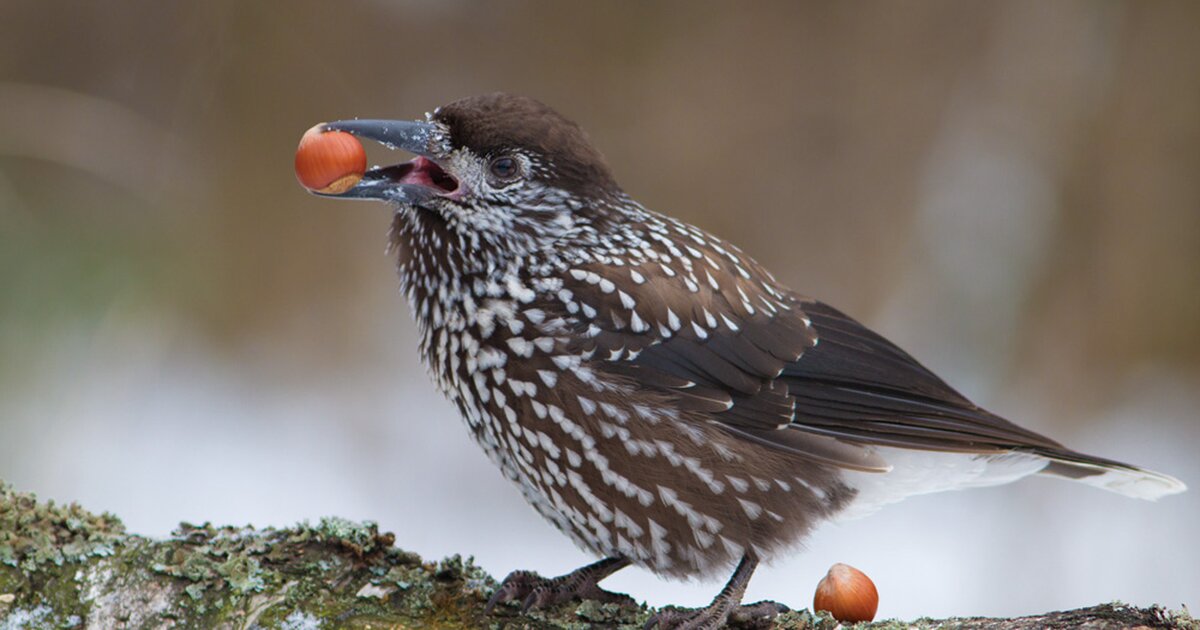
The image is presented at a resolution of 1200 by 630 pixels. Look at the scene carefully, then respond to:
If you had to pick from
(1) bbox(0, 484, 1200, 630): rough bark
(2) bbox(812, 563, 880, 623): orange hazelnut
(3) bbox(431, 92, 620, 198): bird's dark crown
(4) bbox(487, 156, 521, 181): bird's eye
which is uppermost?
(3) bbox(431, 92, 620, 198): bird's dark crown

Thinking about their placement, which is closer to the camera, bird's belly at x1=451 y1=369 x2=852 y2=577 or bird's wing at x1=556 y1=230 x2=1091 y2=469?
bird's belly at x1=451 y1=369 x2=852 y2=577

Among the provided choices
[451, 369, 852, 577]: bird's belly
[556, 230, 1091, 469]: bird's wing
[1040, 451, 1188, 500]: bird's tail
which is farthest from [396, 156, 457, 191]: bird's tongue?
[1040, 451, 1188, 500]: bird's tail

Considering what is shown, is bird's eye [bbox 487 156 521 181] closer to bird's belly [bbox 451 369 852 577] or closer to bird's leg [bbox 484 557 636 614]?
bird's belly [bbox 451 369 852 577]

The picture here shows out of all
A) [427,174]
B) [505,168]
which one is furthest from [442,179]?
[505,168]

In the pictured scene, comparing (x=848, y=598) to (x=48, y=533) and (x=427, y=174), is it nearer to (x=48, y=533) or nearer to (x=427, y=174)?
(x=427, y=174)

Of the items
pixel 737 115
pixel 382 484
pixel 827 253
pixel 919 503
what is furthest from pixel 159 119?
pixel 919 503

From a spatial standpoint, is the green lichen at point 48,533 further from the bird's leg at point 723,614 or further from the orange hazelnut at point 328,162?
the bird's leg at point 723,614

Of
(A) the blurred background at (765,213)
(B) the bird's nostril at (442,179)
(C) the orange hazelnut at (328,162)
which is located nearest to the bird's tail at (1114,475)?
(B) the bird's nostril at (442,179)
